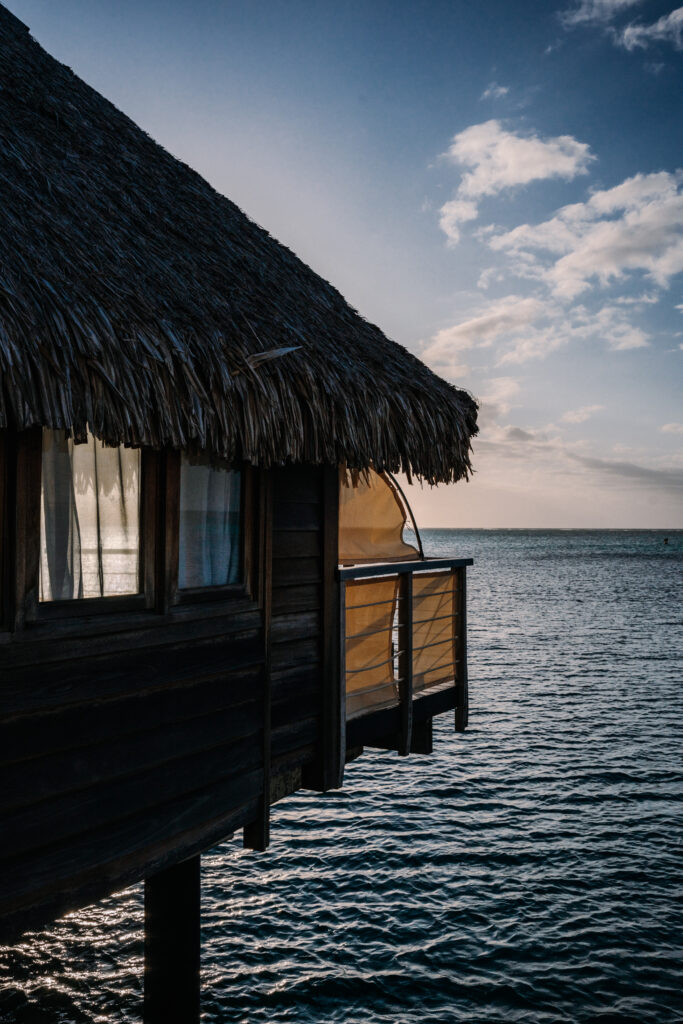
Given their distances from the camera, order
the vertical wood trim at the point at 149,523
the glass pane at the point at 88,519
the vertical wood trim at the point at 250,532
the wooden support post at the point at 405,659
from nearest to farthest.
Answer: the glass pane at the point at 88,519, the vertical wood trim at the point at 149,523, the vertical wood trim at the point at 250,532, the wooden support post at the point at 405,659

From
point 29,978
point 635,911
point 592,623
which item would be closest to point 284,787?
point 29,978

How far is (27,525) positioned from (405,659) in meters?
3.45

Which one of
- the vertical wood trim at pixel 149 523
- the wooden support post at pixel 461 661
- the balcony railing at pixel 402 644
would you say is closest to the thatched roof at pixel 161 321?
the vertical wood trim at pixel 149 523

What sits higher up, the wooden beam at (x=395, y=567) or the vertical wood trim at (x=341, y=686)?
the wooden beam at (x=395, y=567)

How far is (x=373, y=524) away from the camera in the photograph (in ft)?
21.8

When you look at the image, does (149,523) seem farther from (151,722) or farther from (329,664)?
(329,664)

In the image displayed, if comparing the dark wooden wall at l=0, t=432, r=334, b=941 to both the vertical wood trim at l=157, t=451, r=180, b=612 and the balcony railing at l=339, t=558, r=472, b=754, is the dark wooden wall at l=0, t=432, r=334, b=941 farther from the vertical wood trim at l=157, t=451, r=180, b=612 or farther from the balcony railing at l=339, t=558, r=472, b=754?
the balcony railing at l=339, t=558, r=472, b=754

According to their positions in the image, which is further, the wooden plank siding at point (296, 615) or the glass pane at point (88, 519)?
the wooden plank siding at point (296, 615)

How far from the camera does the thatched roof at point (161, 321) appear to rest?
3.20 meters

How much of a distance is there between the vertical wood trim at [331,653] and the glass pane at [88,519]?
1636 mm

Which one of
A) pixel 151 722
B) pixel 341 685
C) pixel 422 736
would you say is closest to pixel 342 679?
pixel 341 685

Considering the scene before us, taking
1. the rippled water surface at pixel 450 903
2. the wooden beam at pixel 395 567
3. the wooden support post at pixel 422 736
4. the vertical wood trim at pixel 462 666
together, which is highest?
the wooden beam at pixel 395 567

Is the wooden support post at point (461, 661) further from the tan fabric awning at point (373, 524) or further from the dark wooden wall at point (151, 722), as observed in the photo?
the dark wooden wall at point (151, 722)

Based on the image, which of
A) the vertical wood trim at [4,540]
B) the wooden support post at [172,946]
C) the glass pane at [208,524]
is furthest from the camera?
the wooden support post at [172,946]
